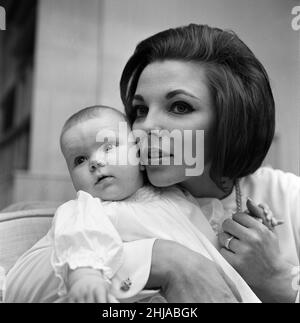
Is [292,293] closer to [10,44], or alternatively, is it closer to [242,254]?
[242,254]

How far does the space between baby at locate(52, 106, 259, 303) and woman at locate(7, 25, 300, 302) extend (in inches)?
0.9

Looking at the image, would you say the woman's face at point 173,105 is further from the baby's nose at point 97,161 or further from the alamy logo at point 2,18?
the alamy logo at point 2,18

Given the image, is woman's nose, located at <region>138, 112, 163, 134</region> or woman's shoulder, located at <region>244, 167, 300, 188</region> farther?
woman's shoulder, located at <region>244, 167, 300, 188</region>

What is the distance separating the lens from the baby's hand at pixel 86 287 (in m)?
0.51

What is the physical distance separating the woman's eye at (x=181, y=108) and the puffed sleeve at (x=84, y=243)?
20 centimetres

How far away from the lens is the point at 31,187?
126 centimetres

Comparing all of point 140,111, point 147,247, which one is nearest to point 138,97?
point 140,111

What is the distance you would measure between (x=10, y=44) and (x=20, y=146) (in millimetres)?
379

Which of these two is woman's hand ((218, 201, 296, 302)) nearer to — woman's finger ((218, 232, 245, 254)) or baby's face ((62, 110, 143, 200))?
woman's finger ((218, 232, 245, 254))

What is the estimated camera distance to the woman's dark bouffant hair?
721 millimetres

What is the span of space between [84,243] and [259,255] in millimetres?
309

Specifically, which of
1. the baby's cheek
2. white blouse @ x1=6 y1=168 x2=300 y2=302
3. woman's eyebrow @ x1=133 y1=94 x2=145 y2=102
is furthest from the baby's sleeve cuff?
woman's eyebrow @ x1=133 y1=94 x2=145 y2=102

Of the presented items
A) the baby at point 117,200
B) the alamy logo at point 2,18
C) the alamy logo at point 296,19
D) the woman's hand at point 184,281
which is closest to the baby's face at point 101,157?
the baby at point 117,200
